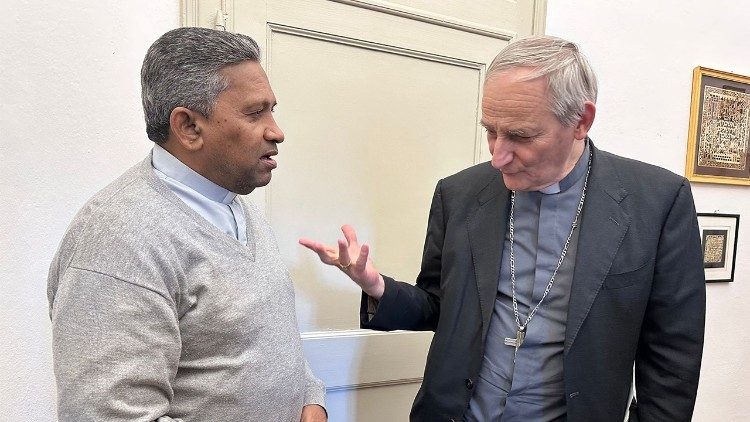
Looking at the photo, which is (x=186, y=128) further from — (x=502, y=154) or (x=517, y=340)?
(x=517, y=340)

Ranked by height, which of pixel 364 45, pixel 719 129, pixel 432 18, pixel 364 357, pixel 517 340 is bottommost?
pixel 364 357

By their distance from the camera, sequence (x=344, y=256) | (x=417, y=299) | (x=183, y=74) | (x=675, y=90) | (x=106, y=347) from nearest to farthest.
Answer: (x=106, y=347)
(x=183, y=74)
(x=344, y=256)
(x=417, y=299)
(x=675, y=90)

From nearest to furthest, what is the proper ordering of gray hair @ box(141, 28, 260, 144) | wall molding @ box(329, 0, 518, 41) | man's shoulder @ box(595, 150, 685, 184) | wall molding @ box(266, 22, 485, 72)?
gray hair @ box(141, 28, 260, 144)
man's shoulder @ box(595, 150, 685, 184)
wall molding @ box(266, 22, 485, 72)
wall molding @ box(329, 0, 518, 41)

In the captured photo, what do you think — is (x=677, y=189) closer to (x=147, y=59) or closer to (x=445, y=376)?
(x=445, y=376)

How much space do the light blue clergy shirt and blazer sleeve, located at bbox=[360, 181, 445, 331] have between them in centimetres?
18

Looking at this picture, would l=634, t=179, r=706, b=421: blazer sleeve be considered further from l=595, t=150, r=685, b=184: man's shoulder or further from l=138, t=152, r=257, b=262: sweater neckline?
l=138, t=152, r=257, b=262: sweater neckline

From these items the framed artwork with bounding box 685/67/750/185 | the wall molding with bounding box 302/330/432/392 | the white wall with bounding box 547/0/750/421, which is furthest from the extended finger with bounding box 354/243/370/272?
the framed artwork with bounding box 685/67/750/185

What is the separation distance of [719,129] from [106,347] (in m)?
2.37

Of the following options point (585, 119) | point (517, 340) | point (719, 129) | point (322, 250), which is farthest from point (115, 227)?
point (719, 129)

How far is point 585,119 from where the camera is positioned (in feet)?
3.40

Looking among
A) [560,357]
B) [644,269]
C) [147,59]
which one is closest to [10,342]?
[147,59]

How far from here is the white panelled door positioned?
55.0 inches

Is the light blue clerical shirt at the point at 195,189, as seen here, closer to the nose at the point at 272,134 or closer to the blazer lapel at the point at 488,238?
the nose at the point at 272,134

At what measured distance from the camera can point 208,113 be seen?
0.87m
